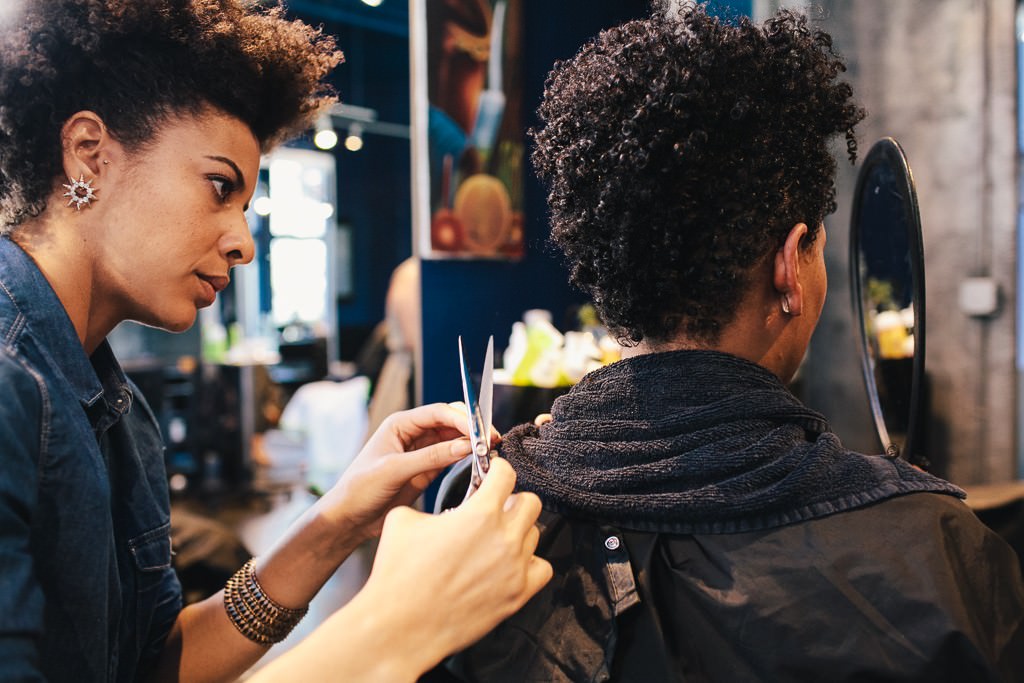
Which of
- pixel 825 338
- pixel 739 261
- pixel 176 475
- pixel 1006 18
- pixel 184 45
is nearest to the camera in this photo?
pixel 739 261

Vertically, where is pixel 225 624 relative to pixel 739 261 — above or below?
below

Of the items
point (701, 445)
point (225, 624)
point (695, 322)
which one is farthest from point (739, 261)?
point (225, 624)

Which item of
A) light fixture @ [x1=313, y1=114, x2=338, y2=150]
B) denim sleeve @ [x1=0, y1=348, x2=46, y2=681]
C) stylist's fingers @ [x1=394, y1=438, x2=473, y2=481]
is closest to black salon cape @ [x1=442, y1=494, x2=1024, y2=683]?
stylist's fingers @ [x1=394, y1=438, x2=473, y2=481]

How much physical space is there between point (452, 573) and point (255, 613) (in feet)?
2.36

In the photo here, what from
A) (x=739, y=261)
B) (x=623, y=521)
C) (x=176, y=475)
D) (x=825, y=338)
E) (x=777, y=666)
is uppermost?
(x=739, y=261)

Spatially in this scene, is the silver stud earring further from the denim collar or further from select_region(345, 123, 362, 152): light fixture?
select_region(345, 123, 362, 152): light fixture

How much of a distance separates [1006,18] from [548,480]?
1668 mm

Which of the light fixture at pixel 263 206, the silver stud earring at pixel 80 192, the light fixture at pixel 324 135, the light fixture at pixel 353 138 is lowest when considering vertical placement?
the silver stud earring at pixel 80 192

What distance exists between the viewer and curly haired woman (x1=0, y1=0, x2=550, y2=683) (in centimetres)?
70

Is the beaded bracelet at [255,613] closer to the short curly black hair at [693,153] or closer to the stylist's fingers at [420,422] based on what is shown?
the stylist's fingers at [420,422]

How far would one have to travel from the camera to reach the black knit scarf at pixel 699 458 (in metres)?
0.80

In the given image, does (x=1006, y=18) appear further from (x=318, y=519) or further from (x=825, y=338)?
(x=318, y=519)

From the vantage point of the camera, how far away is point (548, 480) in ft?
3.02

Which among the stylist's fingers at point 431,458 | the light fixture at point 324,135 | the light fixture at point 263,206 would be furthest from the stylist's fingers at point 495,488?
the light fixture at point 324,135
